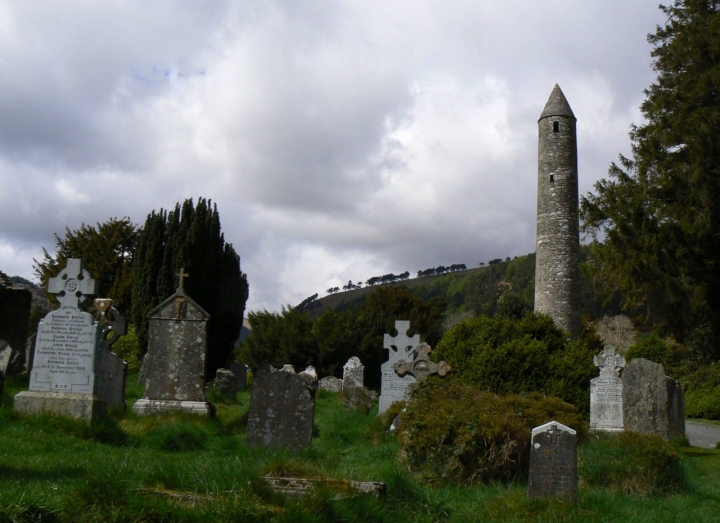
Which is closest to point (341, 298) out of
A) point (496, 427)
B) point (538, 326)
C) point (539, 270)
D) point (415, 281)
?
point (415, 281)

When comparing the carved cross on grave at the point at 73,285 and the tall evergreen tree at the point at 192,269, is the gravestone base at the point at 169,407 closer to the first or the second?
the carved cross on grave at the point at 73,285

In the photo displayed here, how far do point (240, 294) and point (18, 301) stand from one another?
981cm

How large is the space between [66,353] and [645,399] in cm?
903

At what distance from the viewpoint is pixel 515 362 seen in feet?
50.2

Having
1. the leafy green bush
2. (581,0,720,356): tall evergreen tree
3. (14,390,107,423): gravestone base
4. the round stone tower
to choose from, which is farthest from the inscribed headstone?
the round stone tower

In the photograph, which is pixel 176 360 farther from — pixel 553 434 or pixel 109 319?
pixel 553 434

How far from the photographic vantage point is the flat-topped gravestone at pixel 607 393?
43.4 ft

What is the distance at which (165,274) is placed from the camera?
21484 millimetres

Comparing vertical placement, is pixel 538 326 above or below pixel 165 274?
below

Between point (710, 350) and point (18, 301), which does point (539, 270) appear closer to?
point (710, 350)

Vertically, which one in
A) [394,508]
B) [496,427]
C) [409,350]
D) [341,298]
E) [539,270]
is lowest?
[394,508]

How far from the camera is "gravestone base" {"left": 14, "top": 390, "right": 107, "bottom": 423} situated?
814cm

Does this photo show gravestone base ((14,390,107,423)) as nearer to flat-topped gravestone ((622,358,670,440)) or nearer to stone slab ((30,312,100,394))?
stone slab ((30,312,100,394))

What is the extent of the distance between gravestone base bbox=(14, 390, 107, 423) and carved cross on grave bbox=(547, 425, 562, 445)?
18.0ft
